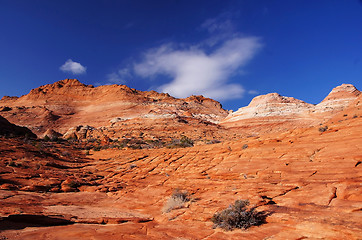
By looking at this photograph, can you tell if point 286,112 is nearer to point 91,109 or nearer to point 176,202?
point 176,202

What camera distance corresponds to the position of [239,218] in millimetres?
5926

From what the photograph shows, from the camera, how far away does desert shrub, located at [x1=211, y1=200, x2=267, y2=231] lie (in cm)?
578

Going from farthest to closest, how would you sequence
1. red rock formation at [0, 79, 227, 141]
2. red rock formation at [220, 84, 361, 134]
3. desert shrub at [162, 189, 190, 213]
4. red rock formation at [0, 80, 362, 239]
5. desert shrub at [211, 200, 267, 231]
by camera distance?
red rock formation at [0, 79, 227, 141] < red rock formation at [220, 84, 361, 134] < desert shrub at [162, 189, 190, 213] < desert shrub at [211, 200, 267, 231] < red rock formation at [0, 80, 362, 239]

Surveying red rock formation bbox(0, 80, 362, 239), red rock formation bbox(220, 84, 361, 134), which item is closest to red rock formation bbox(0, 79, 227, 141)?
red rock formation bbox(220, 84, 361, 134)

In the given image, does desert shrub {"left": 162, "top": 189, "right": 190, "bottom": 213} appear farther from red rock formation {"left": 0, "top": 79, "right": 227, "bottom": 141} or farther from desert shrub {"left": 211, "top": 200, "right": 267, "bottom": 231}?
red rock formation {"left": 0, "top": 79, "right": 227, "bottom": 141}

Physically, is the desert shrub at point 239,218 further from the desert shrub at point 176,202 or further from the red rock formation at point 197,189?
the desert shrub at point 176,202

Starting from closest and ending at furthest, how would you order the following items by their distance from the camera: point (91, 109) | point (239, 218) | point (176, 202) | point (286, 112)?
point (239, 218) → point (176, 202) → point (286, 112) → point (91, 109)

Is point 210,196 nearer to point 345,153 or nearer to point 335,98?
point 345,153

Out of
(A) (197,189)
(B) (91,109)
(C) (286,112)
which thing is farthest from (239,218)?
(B) (91,109)

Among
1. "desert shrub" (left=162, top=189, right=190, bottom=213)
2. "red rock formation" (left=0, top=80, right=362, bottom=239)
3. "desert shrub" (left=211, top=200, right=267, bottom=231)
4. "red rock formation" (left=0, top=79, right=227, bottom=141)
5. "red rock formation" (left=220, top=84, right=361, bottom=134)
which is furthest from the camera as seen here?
"red rock formation" (left=0, top=79, right=227, bottom=141)

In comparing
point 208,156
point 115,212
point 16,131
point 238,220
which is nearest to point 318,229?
point 238,220

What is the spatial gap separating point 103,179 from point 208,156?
291 inches

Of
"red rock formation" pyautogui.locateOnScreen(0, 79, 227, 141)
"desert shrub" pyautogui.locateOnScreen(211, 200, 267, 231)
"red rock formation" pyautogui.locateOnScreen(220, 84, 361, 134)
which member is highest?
"red rock formation" pyautogui.locateOnScreen(0, 79, 227, 141)

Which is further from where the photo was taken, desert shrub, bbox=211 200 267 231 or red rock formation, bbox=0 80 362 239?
desert shrub, bbox=211 200 267 231
